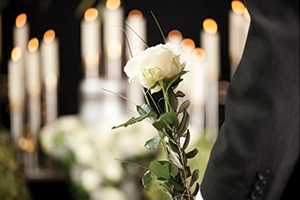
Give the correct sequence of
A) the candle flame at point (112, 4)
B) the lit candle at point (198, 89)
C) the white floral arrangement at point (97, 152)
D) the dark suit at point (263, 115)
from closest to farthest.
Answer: the dark suit at point (263, 115)
the white floral arrangement at point (97, 152)
the lit candle at point (198, 89)
the candle flame at point (112, 4)

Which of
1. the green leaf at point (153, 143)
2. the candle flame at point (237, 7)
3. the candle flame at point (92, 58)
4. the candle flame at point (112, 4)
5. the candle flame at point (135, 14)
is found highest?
the green leaf at point (153, 143)

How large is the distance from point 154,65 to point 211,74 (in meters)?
2.20

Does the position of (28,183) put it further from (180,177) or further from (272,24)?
(272,24)

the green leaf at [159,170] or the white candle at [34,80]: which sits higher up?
the green leaf at [159,170]

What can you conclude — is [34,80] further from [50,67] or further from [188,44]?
[188,44]

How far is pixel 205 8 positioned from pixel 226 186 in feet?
8.97

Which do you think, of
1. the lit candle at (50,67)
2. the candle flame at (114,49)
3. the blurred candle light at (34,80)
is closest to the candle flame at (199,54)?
the candle flame at (114,49)

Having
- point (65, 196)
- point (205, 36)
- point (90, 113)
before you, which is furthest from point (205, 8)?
point (65, 196)

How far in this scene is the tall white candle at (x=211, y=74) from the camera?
2.32 m

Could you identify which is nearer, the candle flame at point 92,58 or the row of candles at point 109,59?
the row of candles at point 109,59

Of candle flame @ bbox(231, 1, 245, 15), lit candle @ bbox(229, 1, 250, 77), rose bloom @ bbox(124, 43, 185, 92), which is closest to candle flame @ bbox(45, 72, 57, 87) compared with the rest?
lit candle @ bbox(229, 1, 250, 77)

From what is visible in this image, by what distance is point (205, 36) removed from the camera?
7.65ft

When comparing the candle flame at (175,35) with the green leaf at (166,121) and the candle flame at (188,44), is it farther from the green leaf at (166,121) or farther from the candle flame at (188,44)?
the green leaf at (166,121)

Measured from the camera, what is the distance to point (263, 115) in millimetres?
381
